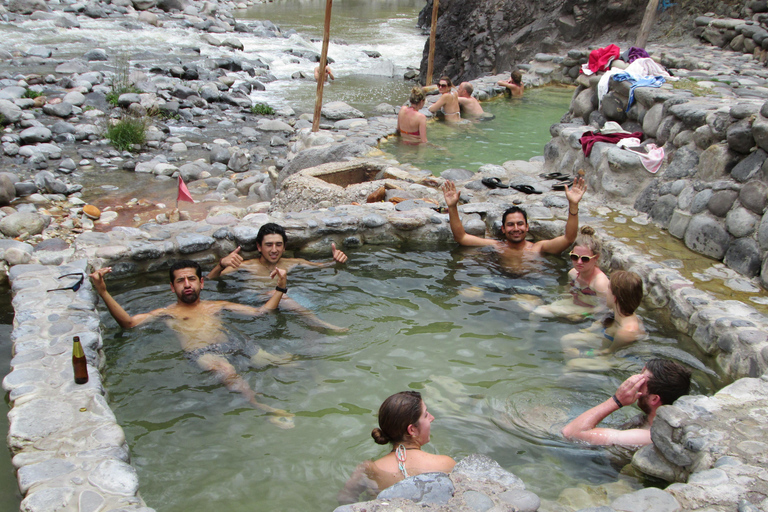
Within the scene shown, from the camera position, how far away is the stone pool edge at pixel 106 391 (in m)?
2.80

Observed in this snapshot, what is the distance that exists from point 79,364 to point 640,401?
3275 millimetres

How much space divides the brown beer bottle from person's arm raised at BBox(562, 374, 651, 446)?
9.44 feet

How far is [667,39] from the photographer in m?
15.9

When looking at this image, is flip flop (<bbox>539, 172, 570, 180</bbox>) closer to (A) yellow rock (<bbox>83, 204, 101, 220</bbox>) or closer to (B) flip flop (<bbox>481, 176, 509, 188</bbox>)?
(B) flip flop (<bbox>481, 176, 509, 188</bbox>)

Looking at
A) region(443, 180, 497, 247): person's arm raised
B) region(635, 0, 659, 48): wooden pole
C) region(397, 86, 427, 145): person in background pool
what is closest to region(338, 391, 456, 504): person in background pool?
region(443, 180, 497, 247): person's arm raised

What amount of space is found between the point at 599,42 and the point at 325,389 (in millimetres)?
17045

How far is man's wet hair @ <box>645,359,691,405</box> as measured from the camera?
135 inches

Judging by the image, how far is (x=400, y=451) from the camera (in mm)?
3156

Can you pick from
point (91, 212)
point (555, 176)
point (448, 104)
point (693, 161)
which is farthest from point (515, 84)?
point (91, 212)

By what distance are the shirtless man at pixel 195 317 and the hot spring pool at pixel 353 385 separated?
0.29ft

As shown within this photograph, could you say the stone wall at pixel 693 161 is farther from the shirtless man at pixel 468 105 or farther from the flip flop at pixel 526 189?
the shirtless man at pixel 468 105

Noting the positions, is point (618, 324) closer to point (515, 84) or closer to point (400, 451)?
point (400, 451)

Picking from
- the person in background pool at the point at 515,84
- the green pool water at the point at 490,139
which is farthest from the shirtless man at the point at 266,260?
A: the person in background pool at the point at 515,84

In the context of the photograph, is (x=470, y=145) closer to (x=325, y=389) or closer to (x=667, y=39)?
(x=325, y=389)
